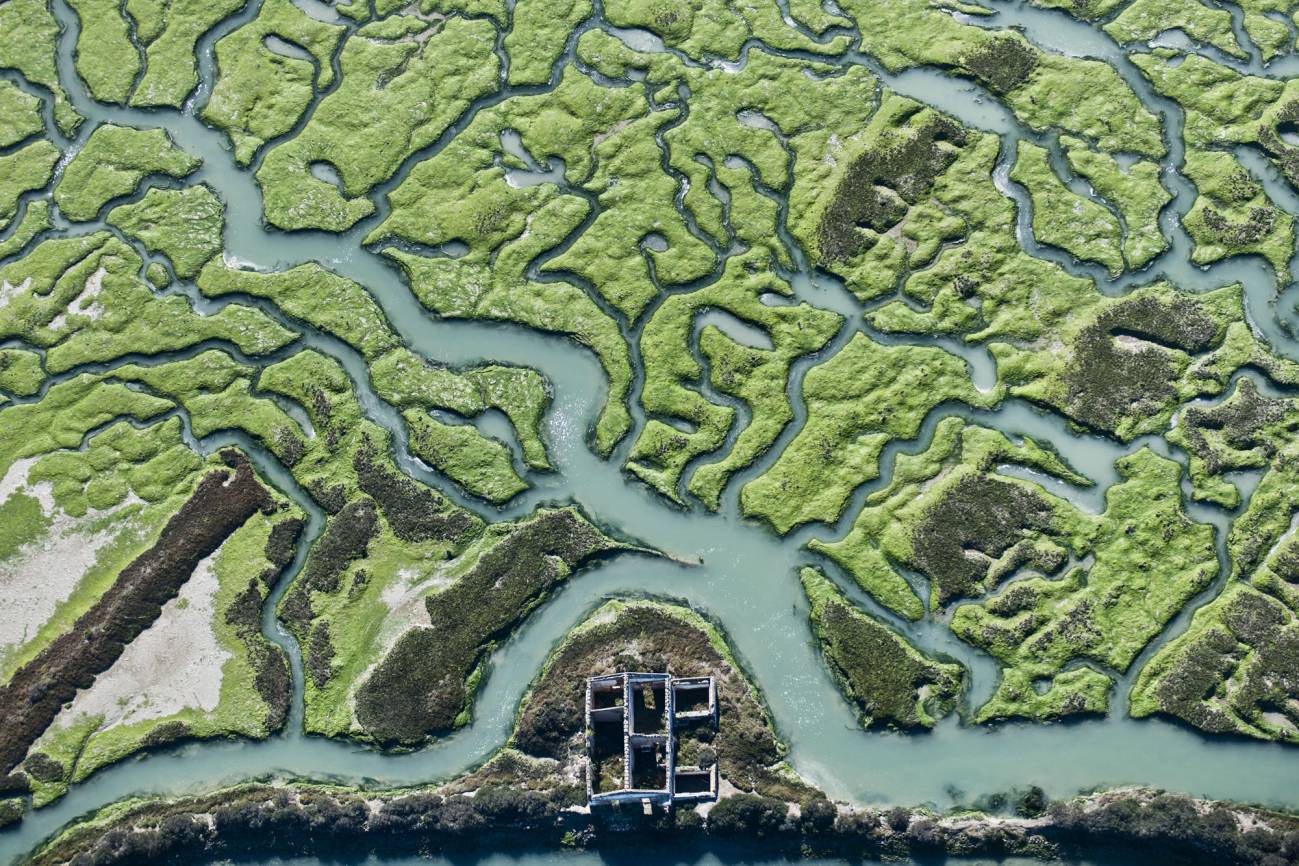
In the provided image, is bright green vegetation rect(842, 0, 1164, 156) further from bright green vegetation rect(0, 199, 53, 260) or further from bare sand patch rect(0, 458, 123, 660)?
bare sand patch rect(0, 458, 123, 660)

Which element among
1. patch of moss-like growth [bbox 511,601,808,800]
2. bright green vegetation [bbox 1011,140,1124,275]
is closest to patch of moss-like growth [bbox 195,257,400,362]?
patch of moss-like growth [bbox 511,601,808,800]

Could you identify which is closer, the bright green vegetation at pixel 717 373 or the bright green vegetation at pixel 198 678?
the bright green vegetation at pixel 198 678

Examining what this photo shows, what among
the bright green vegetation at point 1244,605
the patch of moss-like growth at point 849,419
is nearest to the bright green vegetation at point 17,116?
the patch of moss-like growth at point 849,419

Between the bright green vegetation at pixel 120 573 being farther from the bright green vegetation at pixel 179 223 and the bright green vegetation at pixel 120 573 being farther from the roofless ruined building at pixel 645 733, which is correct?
the roofless ruined building at pixel 645 733

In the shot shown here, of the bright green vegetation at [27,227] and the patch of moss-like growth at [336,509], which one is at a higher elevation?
the bright green vegetation at [27,227]

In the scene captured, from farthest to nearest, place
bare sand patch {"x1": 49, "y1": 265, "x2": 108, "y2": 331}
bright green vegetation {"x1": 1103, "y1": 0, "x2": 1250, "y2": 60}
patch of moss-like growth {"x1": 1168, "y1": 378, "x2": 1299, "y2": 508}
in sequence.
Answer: bright green vegetation {"x1": 1103, "y1": 0, "x2": 1250, "y2": 60}
bare sand patch {"x1": 49, "y1": 265, "x2": 108, "y2": 331}
patch of moss-like growth {"x1": 1168, "y1": 378, "x2": 1299, "y2": 508}

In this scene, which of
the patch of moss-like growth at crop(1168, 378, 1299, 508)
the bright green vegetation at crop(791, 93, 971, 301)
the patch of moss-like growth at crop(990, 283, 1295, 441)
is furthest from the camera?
the bright green vegetation at crop(791, 93, 971, 301)
